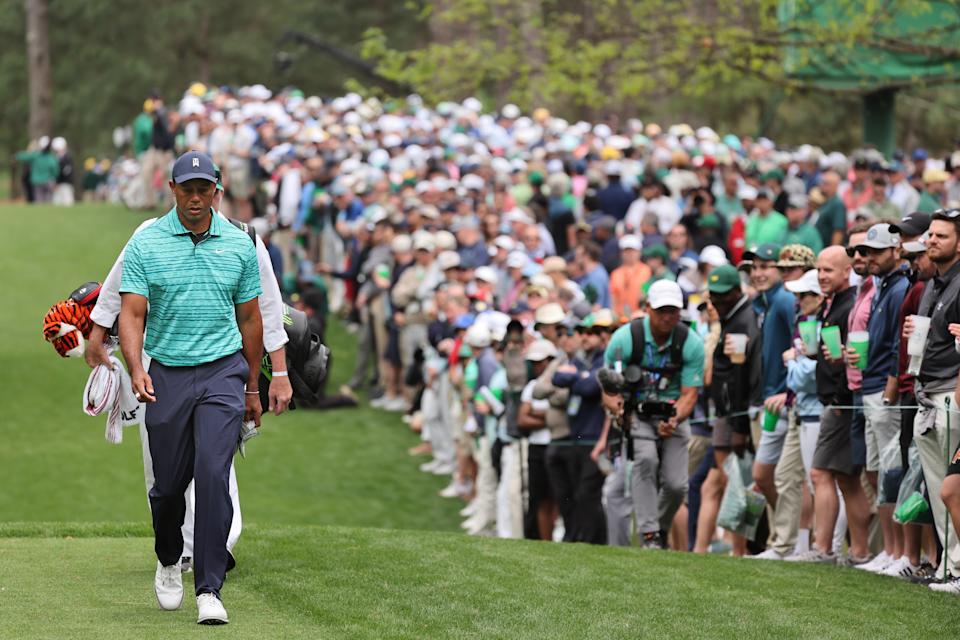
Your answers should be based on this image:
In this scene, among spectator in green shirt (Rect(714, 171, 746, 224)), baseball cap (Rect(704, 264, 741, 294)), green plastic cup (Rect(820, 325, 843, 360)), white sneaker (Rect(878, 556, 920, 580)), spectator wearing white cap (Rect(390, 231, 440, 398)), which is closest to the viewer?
white sneaker (Rect(878, 556, 920, 580))

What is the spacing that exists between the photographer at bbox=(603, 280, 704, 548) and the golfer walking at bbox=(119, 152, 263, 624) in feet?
16.1

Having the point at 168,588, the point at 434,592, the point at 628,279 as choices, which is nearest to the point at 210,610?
the point at 168,588

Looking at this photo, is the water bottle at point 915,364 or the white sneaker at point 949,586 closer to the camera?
the white sneaker at point 949,586

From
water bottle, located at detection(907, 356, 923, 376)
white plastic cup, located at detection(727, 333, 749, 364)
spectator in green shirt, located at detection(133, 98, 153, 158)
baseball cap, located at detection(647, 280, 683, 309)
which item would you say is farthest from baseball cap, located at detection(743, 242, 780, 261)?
spectator in green shirt, located at detection(133, 98, 153, 158)

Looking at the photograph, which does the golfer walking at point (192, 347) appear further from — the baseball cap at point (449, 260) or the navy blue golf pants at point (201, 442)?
the baseball cap at point (449, 260)

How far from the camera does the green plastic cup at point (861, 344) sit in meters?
11.0

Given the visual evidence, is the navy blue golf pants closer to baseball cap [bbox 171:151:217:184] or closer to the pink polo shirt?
baseball cap [bbox 171:151:217:184]

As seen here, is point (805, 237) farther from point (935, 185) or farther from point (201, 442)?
point (201, 442)

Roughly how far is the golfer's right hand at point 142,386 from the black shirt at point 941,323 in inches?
182

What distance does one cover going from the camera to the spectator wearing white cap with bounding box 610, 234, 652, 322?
60.6 feet

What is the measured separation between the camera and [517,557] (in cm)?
1042

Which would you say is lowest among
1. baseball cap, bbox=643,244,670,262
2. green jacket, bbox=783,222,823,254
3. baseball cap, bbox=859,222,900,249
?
baseball cap, bbox=643,244,670,262

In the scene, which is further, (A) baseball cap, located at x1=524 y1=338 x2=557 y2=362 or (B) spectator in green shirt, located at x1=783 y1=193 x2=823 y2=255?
(B) spectator in green shirt, located at x1=783 y1=193 x2=823 y2=255

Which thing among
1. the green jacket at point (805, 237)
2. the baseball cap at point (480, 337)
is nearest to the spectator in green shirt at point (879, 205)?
the green jacket at point (805, 237)
